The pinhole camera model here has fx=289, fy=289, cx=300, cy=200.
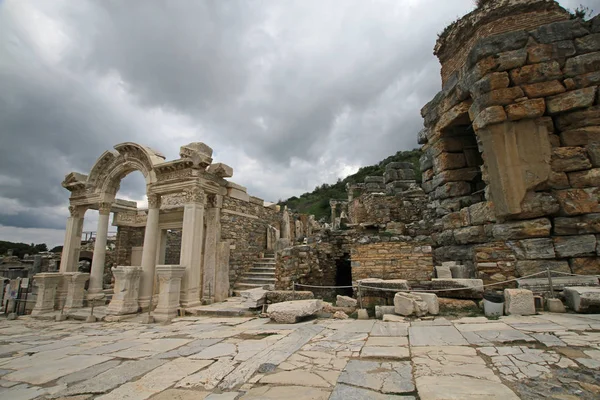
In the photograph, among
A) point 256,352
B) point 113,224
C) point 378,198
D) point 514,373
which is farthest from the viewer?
point 113,224

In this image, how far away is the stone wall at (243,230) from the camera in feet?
38.6

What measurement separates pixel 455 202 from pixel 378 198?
248 inches

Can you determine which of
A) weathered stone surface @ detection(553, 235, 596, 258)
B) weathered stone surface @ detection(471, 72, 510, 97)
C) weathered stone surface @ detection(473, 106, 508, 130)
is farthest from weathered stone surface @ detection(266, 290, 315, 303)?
weathered stone surface @ detection(471, 72, 510, 97)

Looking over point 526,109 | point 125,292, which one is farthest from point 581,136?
point 125,292

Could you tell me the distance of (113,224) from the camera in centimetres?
1527

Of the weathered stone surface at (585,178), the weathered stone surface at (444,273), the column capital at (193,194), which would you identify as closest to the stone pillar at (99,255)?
the column capital at (193,194)

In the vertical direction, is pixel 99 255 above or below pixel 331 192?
below

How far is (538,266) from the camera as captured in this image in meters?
5.16

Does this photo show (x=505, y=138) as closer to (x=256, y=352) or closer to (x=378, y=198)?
(x=256, y=352)

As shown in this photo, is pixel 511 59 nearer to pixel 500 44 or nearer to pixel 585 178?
pixel 500 44

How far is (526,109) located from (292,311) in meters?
5.95

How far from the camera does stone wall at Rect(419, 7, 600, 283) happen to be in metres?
5.12

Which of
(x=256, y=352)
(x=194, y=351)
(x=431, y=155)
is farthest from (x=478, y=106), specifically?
(x=194, y=351)

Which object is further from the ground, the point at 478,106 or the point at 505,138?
the point at 478,106
